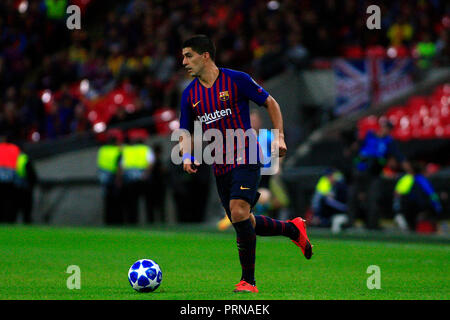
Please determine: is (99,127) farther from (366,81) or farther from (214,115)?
(214,115)

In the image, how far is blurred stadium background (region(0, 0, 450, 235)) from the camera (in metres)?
21.2

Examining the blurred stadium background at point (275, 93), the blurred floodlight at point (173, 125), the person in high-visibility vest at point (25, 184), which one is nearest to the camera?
the person in high-visibility vest at point (25, 184)

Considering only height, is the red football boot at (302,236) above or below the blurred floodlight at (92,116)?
below

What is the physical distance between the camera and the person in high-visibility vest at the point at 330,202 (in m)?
17.9

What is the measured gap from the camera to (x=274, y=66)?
22.5 m

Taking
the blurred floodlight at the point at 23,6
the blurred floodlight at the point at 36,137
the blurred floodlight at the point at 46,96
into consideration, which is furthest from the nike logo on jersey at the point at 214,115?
the blurred floodlight at the point at 23,6

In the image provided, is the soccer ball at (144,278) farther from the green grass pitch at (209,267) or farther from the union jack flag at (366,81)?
the union jack flag at (366,81)

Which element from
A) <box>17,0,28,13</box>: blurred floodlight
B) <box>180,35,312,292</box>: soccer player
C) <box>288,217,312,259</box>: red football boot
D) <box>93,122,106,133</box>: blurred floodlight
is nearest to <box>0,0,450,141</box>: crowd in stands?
<box>93,122,106,133</box>: blurred floodlight

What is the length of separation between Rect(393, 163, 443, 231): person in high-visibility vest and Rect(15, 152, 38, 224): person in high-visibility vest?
776cm

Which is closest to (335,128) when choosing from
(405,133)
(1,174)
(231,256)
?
(405,133)

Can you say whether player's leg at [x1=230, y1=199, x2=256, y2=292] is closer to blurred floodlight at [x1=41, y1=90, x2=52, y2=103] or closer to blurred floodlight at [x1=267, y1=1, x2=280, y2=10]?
blurred floodlight at [x1=267, y1=1, x2=280, y2=10]

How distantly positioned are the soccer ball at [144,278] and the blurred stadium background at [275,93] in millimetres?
11525

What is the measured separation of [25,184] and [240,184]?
43.8 ft
